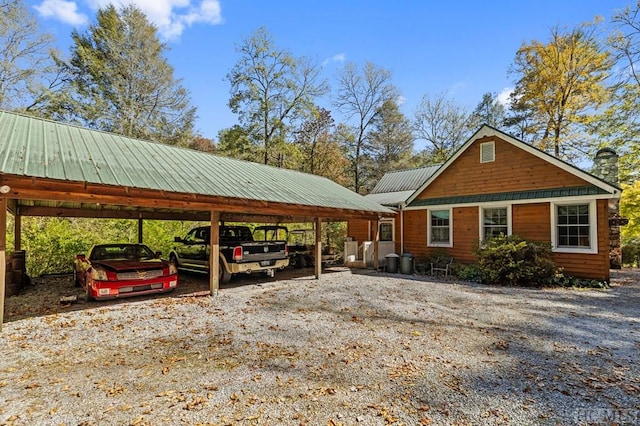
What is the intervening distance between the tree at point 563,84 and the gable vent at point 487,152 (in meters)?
13.2

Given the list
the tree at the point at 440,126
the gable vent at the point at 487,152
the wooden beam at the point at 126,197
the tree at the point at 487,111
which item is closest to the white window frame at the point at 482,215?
the gable vent at the point at 487,152

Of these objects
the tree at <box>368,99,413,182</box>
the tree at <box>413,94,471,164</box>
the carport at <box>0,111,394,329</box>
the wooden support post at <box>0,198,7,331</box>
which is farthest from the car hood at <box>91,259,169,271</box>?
the tree at <box>413,94,471,164</box>

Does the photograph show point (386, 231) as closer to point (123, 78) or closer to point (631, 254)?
point (631, 254)

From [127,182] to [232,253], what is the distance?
11.7 feet

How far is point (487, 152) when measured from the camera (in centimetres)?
1255

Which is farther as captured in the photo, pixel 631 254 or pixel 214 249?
pixel 631 254

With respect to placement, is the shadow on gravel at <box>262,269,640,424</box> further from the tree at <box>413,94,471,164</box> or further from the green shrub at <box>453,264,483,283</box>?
the tree at <box>413,94,471,164</box>

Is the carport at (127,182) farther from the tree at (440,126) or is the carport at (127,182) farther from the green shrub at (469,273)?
the tree at (440,126)

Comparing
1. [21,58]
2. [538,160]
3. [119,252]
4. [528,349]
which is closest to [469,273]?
[538,160]

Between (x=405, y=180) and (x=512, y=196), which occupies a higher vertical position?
(x=405, y=180)

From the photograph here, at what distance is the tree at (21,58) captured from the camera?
15.6 meters

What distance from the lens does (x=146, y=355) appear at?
441 cm

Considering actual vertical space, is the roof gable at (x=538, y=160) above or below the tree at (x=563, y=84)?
below

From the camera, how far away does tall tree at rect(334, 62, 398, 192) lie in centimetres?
2838
